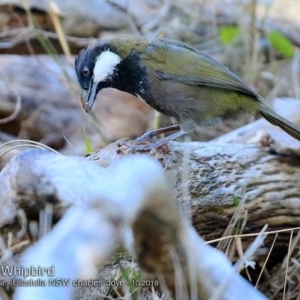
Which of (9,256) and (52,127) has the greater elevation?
(9,256)

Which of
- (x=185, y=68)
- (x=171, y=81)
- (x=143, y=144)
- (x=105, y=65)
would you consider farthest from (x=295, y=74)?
(x=143, y=144)

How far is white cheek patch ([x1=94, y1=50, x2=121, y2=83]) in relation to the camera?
3750mm

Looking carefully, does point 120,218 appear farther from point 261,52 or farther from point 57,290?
point 261,52

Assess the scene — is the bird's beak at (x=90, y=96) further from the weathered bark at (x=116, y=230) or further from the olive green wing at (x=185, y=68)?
the weathered bark at (x=116, y=230)

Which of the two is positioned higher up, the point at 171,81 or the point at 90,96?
the point at 171,81

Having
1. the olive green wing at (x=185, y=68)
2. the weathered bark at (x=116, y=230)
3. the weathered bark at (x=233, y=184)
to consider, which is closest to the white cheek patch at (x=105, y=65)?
the olive green wing at (x=185, y=68)

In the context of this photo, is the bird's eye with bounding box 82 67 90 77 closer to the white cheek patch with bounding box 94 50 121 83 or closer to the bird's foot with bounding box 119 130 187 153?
the white cheek patch with bounding box 94 50 121 83

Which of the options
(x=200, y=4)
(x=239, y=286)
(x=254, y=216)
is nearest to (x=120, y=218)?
(x=239, y=286)

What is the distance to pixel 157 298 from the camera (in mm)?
2521

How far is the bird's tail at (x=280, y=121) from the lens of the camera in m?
3.63

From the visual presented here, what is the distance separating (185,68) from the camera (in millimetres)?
3922

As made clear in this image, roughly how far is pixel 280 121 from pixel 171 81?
2.40ft

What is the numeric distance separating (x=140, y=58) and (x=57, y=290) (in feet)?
8.87

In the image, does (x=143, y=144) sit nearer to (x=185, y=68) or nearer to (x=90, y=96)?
(x=90, y=96)
